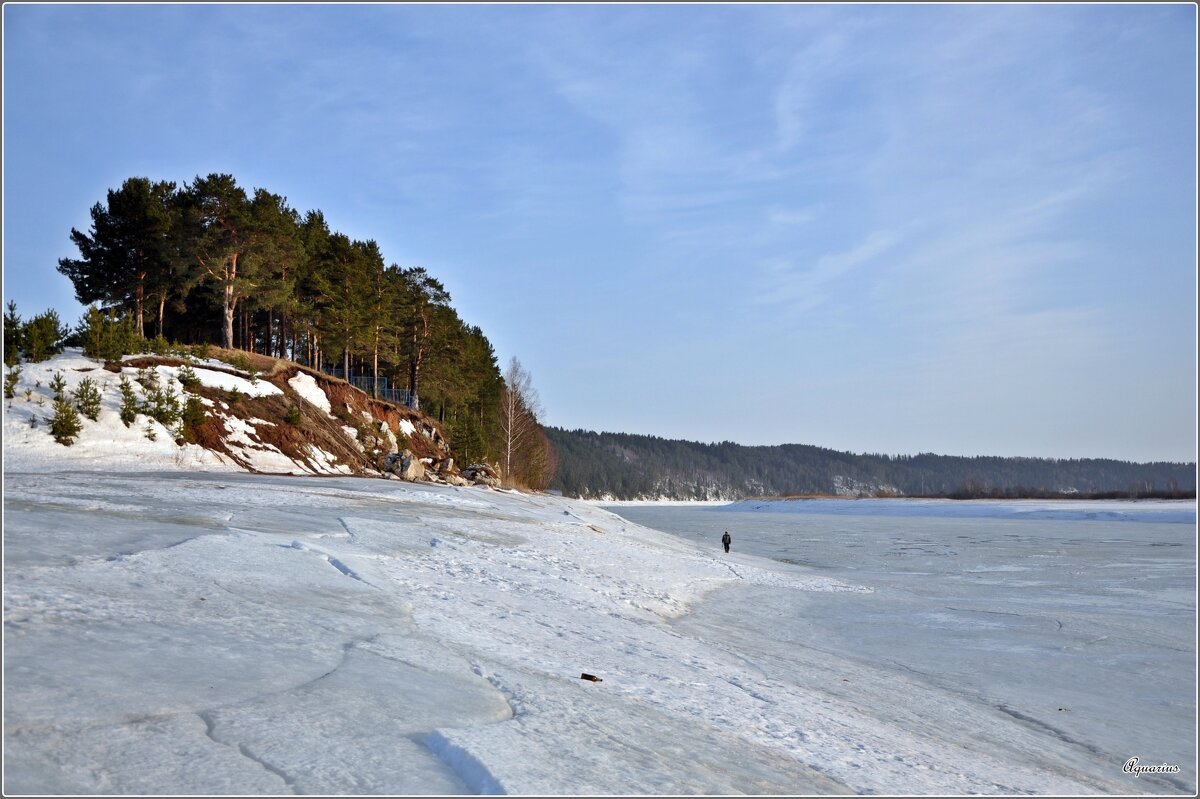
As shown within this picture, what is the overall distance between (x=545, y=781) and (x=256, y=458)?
26.6 meters

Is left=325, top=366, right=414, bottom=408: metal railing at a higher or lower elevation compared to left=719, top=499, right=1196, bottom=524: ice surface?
higher

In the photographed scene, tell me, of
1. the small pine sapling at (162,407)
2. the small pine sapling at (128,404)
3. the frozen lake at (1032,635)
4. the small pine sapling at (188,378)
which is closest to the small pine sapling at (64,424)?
the small pine sapling at (128,404)

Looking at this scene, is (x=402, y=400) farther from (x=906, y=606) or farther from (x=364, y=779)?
(x=364, y=779)

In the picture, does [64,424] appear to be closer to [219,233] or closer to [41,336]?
[41,336]

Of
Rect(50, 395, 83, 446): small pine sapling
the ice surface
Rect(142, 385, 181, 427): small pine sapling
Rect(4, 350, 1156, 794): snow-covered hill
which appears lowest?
the ice surface

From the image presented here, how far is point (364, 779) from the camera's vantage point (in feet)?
14.7

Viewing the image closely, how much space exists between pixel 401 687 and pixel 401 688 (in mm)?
24

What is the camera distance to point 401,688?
242 inches

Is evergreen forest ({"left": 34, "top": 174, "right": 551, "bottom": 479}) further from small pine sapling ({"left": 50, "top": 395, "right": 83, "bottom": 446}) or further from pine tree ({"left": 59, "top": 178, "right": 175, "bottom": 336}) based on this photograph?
small pine sapling ({"left": 50, "top": 395, "right": 83, "bottom": 446})

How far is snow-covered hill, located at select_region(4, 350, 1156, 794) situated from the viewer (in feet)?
15.3

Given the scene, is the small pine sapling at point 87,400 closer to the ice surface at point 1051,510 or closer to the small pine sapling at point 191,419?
the small pine sapling at point 191,419

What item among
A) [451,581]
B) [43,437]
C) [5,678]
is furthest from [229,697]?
[43,437]

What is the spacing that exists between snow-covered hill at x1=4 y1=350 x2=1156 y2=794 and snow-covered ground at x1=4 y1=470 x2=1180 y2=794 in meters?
0.03

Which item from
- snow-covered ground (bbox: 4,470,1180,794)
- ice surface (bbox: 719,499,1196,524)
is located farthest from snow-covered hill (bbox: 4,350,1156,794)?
→ ice surface (bbox: 719,499,1196,524)
